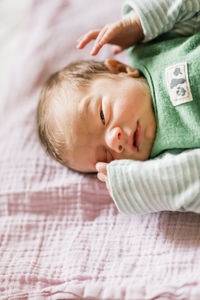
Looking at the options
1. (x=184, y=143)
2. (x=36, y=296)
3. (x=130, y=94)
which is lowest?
(x=36, y=296)

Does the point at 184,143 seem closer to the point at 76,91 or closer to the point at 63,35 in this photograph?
the point at 76,91

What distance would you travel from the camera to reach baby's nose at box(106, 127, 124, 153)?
116 cm

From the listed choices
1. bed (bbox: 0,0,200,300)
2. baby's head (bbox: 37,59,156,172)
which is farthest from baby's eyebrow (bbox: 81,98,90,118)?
bed (bbox: 0,0,200,300)

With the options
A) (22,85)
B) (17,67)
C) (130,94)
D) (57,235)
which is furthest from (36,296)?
(17,67)

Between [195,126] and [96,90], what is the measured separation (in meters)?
0.30

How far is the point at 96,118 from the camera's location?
120 centimetres

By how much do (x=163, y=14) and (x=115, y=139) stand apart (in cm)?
43

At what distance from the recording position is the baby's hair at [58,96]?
1253mm

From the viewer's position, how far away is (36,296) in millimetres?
Result: 1168

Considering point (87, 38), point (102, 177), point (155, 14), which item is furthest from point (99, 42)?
point (102, 177)

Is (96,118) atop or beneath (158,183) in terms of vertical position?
atop

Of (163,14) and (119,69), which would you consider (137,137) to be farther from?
(163,14)

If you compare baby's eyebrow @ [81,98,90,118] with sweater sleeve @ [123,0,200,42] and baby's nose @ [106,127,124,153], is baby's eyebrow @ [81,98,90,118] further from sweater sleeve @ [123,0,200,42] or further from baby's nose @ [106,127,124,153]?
sweater sleeve @ [123,0,200,42]

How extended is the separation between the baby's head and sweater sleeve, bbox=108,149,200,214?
3.0 inches
